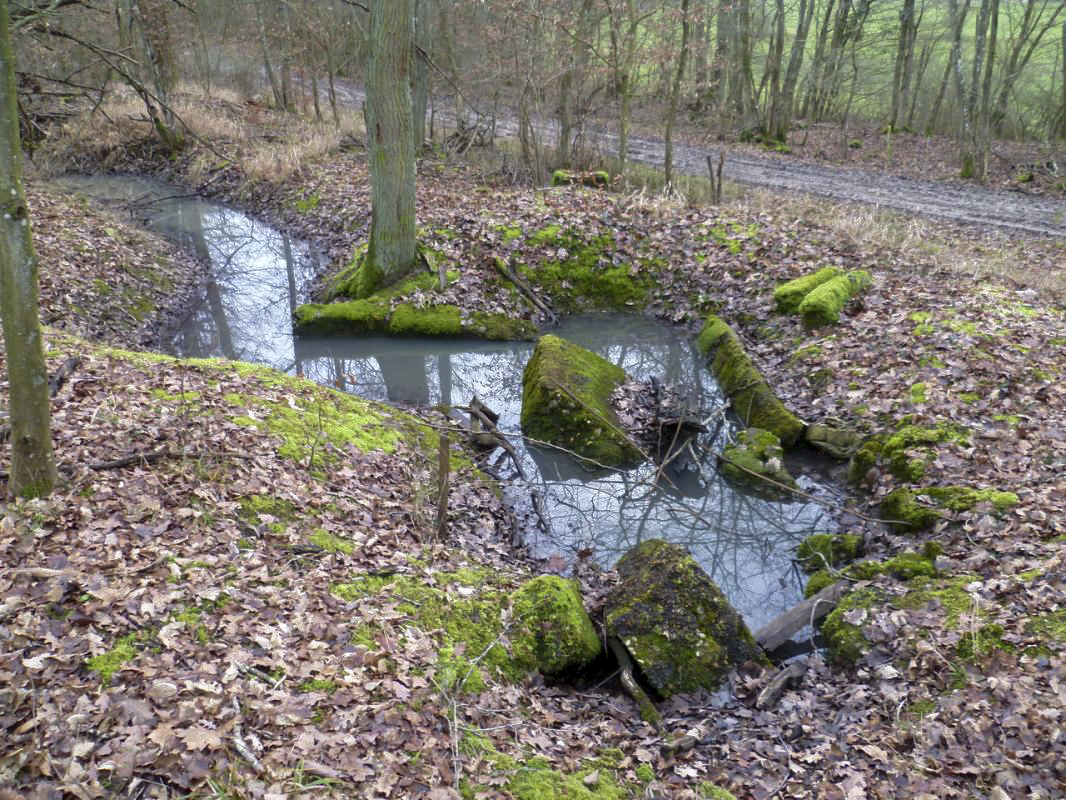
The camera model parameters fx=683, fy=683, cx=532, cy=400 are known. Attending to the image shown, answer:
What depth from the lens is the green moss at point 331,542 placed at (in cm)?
516

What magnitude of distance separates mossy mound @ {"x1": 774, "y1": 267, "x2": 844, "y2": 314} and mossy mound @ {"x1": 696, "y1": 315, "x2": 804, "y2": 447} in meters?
1.02

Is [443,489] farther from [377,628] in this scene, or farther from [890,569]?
[890,569]

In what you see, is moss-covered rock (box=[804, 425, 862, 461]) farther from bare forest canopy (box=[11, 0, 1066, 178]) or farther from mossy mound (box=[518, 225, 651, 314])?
bare forest canopy (box=[11, 0, 1066, 178])

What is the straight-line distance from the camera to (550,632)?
4.99 m

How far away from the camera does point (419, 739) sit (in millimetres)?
3662

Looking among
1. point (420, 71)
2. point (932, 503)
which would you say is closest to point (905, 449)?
point (932, 503)

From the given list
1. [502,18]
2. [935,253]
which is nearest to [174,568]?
[935,253]

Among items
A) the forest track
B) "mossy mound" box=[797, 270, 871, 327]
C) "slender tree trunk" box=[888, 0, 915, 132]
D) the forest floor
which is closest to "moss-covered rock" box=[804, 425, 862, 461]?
the forest floor

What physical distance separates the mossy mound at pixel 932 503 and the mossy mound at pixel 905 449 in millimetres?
359

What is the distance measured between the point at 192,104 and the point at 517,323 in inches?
681

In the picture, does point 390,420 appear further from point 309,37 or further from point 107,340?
point 309,37

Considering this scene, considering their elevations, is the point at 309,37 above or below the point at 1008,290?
above

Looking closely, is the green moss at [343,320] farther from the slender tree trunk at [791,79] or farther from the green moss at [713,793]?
the slender tree trunk at [791,79]

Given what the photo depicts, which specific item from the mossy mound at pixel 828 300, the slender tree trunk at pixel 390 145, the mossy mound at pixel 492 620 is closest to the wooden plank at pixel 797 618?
the mossy mound at pixel 492 620
